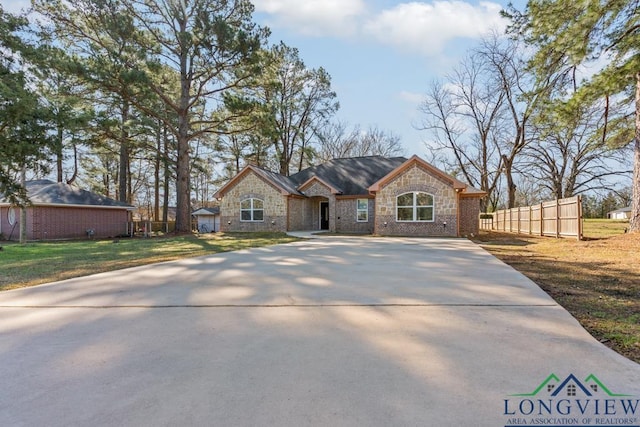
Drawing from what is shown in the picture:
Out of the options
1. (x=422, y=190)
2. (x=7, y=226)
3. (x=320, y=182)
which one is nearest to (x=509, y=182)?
(x=422, y=190)

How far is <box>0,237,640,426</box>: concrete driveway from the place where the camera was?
2.17 metres

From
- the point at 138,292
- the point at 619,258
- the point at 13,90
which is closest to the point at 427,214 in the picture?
the point at 619,258

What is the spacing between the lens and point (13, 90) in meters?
11.9

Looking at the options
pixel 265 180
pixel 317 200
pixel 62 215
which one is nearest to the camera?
pixel 62 215

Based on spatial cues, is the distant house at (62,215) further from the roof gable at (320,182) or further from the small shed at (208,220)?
the roof gable at (320,182)

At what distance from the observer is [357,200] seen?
2120 cm

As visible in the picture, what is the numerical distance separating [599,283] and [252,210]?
1865cm

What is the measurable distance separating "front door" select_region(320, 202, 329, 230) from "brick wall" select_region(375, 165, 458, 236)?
5.92 metres

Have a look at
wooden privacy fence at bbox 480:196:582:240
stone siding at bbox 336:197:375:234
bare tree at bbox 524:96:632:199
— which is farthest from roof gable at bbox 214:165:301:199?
bare tree at bbox 524:96:632:199

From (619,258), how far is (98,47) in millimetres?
22231

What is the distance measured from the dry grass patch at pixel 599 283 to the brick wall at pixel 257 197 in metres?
13.9

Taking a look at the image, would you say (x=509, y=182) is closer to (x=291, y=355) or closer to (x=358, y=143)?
(x=358, y=143)

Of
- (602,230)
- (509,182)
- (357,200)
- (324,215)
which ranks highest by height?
(509,182)

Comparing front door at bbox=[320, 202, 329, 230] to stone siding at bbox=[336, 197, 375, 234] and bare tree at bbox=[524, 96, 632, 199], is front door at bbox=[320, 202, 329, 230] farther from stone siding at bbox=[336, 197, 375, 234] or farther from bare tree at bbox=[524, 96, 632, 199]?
bare tree at bbox=[524, 96, 632, 199]
